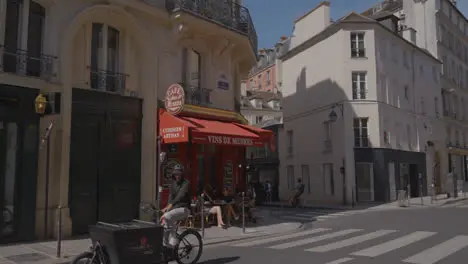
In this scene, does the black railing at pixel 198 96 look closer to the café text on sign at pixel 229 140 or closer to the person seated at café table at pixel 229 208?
the café text on sign at pixel 229 140

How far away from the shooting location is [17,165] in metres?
9.86

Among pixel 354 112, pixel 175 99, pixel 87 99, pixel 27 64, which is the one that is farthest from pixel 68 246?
pixel 354 112

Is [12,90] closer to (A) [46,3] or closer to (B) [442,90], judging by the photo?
(A) [46,3]

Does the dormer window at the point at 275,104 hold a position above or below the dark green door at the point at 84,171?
above

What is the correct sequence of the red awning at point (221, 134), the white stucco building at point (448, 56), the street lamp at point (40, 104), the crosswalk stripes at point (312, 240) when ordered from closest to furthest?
the street lamp at point (40, 104) → the crosswalk stripes at point (312, 240) → the red awning at point (221, 134) → the white stucco building at point (448, 56)

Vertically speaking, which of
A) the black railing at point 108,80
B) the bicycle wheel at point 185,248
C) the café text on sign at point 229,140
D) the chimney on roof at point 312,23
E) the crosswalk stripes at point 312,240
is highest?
the chimney on roof at point 312,23

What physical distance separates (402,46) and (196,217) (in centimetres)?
2271

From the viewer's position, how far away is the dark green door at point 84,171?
35.6 feet

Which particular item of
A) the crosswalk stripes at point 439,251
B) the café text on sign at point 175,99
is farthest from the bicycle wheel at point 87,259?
the café text on sign at point 175,99

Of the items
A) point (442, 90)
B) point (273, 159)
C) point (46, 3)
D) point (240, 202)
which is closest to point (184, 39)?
point (46, 3)

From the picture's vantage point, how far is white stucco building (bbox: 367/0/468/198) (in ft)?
113

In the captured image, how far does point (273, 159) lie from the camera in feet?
106

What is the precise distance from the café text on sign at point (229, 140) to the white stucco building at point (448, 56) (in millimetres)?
24426

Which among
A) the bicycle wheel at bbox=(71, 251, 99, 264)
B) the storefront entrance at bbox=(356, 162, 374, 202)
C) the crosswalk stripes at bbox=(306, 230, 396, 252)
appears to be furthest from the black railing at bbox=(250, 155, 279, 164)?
the bicycle wheel at bbox=(71, 251, 99, 264)
